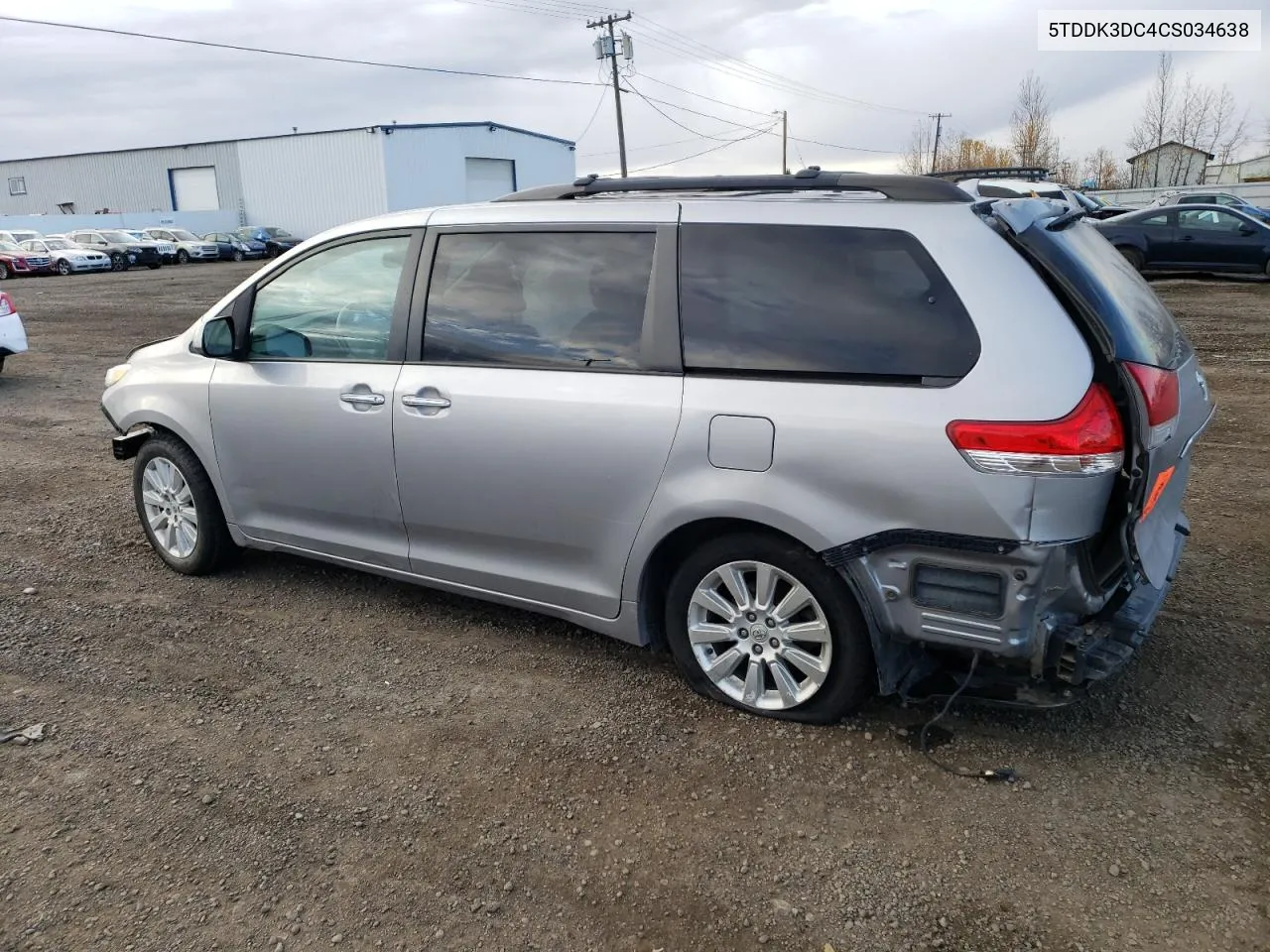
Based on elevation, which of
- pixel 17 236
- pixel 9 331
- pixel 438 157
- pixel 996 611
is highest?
pixel 438 157

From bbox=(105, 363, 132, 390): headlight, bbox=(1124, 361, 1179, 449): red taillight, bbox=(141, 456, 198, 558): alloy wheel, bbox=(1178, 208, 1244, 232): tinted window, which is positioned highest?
bbox=(1178, 208, 1244, 232): tinted window

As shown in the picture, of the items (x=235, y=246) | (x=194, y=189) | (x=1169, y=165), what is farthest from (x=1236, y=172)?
(x=194, y=189)

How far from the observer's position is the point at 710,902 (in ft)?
8.76

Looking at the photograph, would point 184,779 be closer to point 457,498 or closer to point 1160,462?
point 457,498

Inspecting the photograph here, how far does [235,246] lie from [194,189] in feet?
49.2

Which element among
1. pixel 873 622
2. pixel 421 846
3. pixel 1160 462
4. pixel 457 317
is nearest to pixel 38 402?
pixel 457 317

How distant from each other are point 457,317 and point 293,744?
1721 mm

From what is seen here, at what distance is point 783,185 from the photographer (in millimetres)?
3576

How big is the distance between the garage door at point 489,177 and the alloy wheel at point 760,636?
156 ft

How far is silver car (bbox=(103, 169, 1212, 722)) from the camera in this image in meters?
2.95

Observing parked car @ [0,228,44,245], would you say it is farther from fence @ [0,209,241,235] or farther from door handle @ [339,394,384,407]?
door handle @ [339,394,384,407]

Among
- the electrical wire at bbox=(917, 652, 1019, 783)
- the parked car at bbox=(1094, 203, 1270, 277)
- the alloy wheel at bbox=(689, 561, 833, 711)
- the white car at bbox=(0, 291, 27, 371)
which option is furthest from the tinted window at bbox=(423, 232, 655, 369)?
the parked car at bbox=(1094, 203, 1270, 277)

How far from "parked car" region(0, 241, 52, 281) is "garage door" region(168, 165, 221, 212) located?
21.1m

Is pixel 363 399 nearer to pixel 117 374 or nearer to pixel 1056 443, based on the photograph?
pixel 117 374
